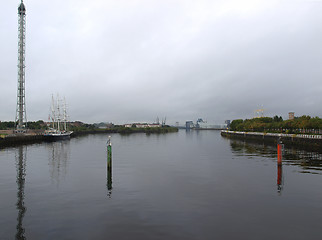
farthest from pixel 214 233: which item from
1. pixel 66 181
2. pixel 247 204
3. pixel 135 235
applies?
pixel 66 181

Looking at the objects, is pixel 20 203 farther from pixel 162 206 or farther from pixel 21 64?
pixel 21 64

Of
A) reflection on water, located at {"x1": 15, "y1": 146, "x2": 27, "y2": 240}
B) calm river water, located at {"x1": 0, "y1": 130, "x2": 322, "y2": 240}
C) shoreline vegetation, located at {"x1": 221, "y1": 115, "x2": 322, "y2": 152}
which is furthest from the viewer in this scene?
shoreline vegetation, located at {"x1": 221, "y1": 115, "x2": 322, "y2": 152}

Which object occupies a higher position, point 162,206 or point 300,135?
point 300,135

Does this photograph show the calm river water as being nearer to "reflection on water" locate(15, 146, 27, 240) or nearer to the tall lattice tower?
"reflection on water" locate(15, 146, 27, 240)

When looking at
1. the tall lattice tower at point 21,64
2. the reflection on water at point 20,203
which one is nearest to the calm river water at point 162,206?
the reflection on water at point 20,203

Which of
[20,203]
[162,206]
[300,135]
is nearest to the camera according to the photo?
[162,206]

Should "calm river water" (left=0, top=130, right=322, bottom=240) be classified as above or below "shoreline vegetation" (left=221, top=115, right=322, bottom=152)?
below

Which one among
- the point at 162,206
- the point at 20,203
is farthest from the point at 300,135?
the point at 20,203

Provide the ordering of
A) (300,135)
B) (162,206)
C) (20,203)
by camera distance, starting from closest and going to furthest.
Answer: (162,206) < (20,203) < (300,135)

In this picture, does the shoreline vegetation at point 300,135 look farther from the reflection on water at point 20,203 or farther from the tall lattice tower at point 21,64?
the tall lattice tower at point 21,64

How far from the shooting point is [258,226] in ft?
51.7

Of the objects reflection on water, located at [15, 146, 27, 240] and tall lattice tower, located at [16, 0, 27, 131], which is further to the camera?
tall lattice tower, located at [16, 0, 27, 131]

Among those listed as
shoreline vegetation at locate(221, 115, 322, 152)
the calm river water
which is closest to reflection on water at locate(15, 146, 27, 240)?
the calm river water

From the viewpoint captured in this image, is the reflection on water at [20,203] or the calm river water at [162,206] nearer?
the reflection on water at [20,203]
